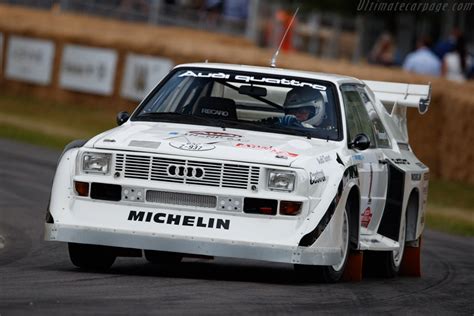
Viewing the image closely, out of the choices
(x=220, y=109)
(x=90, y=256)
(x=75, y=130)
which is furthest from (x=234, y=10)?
(x=90, y=256)

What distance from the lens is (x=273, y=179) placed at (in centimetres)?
905

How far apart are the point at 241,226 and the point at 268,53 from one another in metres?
17.7

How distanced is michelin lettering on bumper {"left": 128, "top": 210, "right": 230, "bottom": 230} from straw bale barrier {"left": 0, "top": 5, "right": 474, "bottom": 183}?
13.0 metres

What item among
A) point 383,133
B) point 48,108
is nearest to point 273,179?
point 383,133

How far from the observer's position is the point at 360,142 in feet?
33.1

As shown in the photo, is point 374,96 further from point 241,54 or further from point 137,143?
point 241,54

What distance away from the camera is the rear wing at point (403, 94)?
1270 centimetres

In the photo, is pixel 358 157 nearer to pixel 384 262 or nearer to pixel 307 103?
pixel 307 103

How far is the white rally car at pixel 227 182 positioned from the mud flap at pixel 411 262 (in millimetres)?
1256

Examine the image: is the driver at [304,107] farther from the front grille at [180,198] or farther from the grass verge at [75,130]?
the grass verge at [75,130]

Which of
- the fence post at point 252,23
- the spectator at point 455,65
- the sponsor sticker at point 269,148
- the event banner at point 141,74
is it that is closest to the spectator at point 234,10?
the fence post at point 252,23

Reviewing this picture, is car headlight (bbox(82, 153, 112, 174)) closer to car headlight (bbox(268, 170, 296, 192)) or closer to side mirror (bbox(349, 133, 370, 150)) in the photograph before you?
car headlight (bbox(268, 170, 296, 192))

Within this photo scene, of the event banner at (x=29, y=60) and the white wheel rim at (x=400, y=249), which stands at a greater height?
the event banner at (x=29, y=60)

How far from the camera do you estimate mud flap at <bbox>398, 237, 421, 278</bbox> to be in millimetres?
11820
